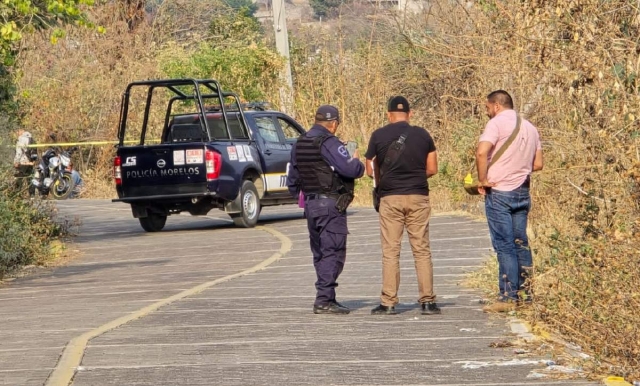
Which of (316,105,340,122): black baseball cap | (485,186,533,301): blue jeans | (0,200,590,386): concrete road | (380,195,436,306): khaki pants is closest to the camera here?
(0,200,590,386): concrete road

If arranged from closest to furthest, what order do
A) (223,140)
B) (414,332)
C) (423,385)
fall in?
(423,385) < (414,332) < (223,140)

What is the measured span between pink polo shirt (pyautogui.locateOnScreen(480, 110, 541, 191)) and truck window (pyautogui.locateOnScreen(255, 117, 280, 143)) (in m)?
12.2

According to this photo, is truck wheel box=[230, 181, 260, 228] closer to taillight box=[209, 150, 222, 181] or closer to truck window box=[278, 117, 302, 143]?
taillight box=[209, 150, 222, 181]

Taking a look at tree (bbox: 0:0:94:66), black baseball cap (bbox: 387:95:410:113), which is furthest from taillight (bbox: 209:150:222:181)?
black baseball cap (bbox: 387:95:410:113)

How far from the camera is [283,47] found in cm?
3525

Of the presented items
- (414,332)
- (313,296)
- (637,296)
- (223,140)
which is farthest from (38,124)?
(637,296)

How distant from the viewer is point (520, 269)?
12.3 meters

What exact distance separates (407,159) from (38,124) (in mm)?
25936

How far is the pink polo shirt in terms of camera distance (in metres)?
12.1

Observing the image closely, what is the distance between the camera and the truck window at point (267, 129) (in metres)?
24.2

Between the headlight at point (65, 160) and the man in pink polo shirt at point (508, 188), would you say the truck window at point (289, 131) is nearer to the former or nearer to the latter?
the headlight at point (65, 160)

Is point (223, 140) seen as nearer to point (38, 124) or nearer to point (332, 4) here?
point (38, 124)

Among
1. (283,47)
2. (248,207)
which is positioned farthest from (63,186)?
(248,207)

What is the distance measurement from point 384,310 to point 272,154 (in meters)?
11.9
